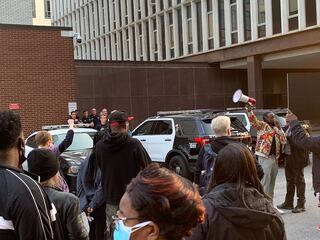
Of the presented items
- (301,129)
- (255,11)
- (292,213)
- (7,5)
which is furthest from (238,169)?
(7,5)

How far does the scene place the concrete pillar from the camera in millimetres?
24844

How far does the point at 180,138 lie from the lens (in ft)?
41.1

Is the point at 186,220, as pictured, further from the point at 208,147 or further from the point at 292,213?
the point at 292,213

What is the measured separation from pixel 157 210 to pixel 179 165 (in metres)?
10.7

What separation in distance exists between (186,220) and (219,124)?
3643 mm

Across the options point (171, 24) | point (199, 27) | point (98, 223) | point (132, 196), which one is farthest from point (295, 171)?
point (171, 24)

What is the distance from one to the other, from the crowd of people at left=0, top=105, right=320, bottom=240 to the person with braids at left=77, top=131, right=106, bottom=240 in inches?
0.4

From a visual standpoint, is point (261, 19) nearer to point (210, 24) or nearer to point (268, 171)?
point (210, 24)

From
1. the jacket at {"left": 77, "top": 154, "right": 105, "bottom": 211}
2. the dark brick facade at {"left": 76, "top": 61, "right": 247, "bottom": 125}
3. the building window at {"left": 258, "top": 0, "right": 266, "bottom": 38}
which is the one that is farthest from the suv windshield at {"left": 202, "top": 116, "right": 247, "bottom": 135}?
the building window at {"left": 258, "top": 0, "right": 266, "bottom": 38}

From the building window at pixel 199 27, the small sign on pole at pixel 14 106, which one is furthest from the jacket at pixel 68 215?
the building window at pixel 199 27

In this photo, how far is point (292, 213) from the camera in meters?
8.41

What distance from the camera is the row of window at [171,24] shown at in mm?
24625

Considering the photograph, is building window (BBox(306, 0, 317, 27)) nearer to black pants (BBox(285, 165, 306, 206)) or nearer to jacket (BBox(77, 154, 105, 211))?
black pants (BBox(285, 165, 306, 206))

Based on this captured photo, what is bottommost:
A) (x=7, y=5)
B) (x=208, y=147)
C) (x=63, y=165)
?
(x=63, y=165)
